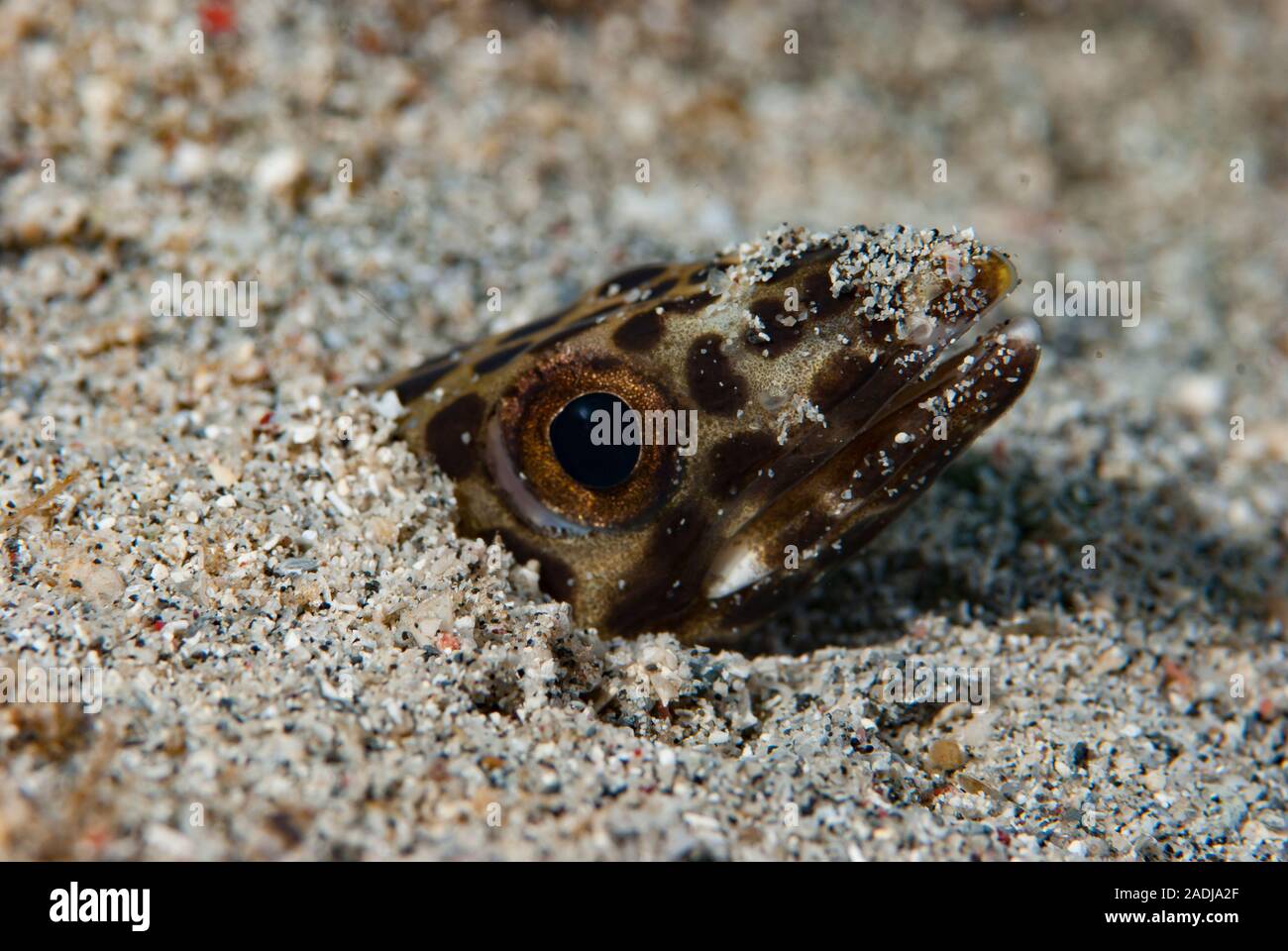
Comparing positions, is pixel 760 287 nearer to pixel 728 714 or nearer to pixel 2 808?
pixel 728 714

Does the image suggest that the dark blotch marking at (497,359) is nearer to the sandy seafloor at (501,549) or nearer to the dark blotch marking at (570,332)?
the dark blotch marking at (570,332)

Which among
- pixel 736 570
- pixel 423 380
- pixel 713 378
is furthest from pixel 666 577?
pixel 423 380

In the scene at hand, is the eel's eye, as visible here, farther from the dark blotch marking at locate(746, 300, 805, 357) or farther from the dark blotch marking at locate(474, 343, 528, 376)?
the dark blotch marking at locate(746, 300, 805, 357)

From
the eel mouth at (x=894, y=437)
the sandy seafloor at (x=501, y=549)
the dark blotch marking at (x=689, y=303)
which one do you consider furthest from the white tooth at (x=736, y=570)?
the dark blotch marking at (x=689, y=303)

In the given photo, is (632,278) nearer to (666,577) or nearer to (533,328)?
(533,328)
